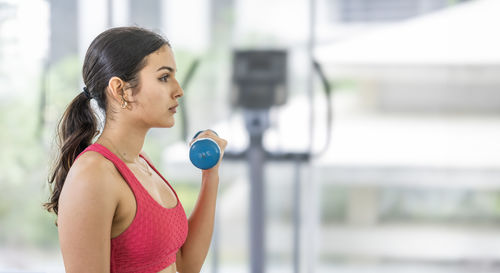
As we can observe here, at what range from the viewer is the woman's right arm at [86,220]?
95 centimetres

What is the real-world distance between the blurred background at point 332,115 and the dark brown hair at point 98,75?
1474mm

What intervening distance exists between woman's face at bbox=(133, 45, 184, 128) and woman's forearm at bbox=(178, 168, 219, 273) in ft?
0.76

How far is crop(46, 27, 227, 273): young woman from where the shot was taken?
0.96 metres

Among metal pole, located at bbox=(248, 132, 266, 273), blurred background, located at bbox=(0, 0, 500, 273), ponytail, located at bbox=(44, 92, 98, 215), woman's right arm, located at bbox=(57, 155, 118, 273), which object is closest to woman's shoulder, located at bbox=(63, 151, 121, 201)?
woman's right arm, located at bbox=(57, 155, 118, 273)

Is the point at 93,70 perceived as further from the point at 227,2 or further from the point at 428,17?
the point at 428,17

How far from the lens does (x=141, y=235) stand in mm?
1032

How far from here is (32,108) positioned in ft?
10.2

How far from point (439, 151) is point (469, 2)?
0.77 m

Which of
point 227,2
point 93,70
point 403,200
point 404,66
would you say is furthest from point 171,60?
point 403,200

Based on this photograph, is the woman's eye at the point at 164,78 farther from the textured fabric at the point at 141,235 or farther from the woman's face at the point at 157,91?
the textured fabric at the point at 141,235

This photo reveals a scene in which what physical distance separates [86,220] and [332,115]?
2087 millimetres

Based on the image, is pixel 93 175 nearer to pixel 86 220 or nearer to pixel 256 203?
pixel 86 220

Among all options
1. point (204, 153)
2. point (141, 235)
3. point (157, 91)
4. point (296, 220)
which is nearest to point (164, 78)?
point (157, 91)

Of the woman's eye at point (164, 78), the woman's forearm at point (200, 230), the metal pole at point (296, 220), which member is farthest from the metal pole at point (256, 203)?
the woman's eye at point (164, 78)
